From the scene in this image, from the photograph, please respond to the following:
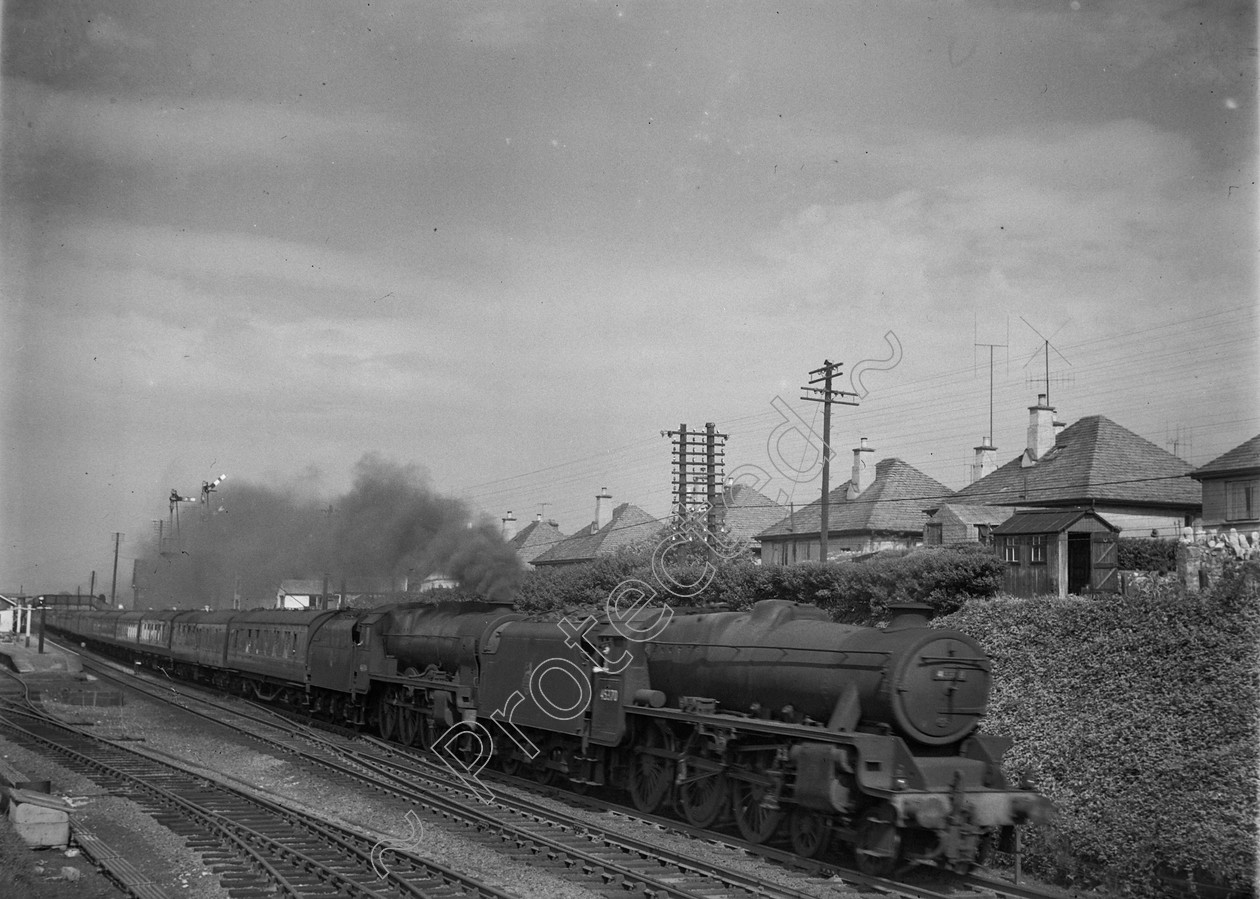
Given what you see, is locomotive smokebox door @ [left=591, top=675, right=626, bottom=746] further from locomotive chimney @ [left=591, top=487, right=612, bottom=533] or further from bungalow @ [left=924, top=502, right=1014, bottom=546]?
locomotive chimney @ [left=591, top=487, right=612, bottom=533]

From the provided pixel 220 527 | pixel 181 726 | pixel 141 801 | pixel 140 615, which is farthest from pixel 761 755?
pixel 220 527

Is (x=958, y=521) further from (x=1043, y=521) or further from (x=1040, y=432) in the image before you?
(x=1043, y=521)

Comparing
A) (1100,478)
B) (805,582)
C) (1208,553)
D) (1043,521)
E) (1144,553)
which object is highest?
(1100,478)

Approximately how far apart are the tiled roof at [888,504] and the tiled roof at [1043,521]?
16.6 metres

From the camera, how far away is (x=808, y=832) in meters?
11.8

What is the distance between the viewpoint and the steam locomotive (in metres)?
10.8

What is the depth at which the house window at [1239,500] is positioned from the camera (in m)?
23.4

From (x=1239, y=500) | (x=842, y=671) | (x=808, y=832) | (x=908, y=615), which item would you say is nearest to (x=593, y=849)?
(x=808, y=832)

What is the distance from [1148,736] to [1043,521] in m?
13.2

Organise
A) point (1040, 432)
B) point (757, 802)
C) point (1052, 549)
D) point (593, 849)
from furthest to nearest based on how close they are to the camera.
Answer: point (1040, 432) < point (1052, 549) < point (757, 802) < point (593, 849)

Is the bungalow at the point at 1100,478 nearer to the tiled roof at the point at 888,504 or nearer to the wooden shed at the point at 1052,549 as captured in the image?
the tiled roof at the point at 888,504

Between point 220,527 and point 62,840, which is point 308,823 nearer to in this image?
point 62,840

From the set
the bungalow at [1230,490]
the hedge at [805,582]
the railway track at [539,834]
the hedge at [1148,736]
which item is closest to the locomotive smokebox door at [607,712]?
the railway track at [539,834]

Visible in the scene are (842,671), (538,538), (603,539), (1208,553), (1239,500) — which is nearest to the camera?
(842,671)
